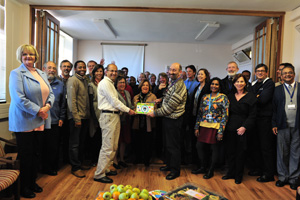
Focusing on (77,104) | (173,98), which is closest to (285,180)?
(173,98)

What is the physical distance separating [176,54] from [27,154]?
6576 millimetres

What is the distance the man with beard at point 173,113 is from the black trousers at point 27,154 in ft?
5.03

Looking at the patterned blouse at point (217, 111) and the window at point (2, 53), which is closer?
the patterned blouse at point (217, 111)

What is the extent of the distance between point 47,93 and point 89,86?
2.77 ft

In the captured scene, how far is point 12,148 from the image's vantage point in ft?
10.3

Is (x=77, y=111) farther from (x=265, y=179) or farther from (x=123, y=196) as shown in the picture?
(x=265, y=179)

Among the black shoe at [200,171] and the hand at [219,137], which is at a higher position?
the hand at [219,137]

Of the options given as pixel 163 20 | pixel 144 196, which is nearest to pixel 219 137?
pixel 144 196

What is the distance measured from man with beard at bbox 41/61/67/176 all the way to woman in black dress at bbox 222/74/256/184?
95.8 inches

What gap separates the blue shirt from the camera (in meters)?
2.96

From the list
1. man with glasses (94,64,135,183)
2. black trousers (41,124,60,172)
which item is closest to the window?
black trousers (41,124,60,172)

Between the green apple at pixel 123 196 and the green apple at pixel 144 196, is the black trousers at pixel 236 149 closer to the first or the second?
the green apple at pixel 144 196

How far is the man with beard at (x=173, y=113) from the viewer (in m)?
2.97

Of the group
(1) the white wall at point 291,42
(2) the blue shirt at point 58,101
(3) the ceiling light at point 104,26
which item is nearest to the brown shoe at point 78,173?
(2) the blue shirt at point 58,101
